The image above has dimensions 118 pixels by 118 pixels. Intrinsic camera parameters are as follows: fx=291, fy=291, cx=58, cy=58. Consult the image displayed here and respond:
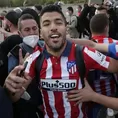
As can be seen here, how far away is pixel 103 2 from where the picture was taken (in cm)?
514

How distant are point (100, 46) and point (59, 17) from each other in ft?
1.35

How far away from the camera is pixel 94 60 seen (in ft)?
6.91

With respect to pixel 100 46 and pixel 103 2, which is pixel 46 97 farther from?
pixel 103 2

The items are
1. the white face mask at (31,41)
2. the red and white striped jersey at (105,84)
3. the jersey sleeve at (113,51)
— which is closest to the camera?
the jersey sleeve at (113,51)

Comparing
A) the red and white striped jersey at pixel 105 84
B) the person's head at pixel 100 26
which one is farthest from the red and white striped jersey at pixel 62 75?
the person's head at pixel 100 26

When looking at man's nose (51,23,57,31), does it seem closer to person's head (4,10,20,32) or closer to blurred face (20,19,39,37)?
blurred face (20,19,39,37)

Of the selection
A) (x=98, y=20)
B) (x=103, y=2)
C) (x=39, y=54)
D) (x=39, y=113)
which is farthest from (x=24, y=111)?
(x=103, y=2)

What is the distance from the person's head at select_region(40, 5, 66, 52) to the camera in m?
2.08

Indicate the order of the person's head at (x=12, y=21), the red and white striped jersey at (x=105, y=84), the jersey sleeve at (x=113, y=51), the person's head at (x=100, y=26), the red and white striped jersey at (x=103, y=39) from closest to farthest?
the jersey sleeve at (x=113, y=51) < the red and white striped jersey at (x=105, y=84) < the red and white striped jersey at (x=103, y=39) < the person's head at (x=100, y=26) < the person's head at (x=12, y=21)

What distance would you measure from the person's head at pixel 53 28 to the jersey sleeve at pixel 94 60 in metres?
0.19

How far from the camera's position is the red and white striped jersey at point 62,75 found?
6.91 feet

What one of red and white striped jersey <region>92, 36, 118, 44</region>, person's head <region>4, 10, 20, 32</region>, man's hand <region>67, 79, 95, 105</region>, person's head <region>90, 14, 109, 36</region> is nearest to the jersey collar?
man's hand <region>67, 79, 95, 105</region>

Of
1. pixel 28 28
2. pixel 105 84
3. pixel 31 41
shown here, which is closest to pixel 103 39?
pixel 105 84

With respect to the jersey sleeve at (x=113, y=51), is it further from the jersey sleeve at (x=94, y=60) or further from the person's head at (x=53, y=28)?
the person's head at (x=53, y=28)
